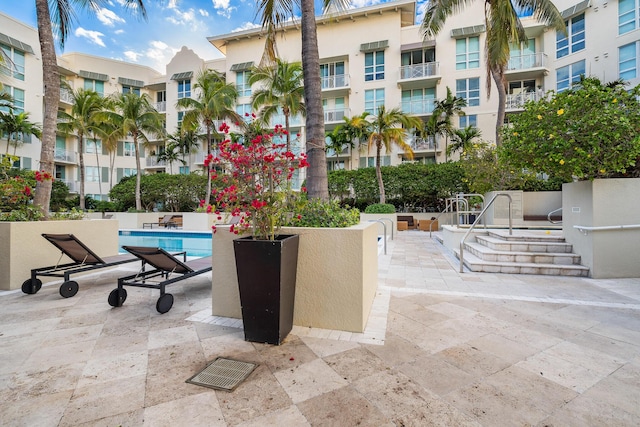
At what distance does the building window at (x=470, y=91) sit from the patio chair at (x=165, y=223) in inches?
762

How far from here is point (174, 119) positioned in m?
25.5

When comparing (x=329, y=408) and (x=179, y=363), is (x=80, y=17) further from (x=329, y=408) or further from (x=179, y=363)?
(x=329, y=408)

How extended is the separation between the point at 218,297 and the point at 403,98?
20529 millimetres

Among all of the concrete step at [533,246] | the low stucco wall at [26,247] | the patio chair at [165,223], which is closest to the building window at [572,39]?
the concrete step at [533,246]

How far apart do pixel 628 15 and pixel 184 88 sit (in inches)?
1148

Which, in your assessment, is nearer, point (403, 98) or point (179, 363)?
point (179, 363)

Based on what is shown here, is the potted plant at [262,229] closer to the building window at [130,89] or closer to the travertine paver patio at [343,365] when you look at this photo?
the travertine paver patio at [343,365]

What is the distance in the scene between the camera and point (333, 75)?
21.7m

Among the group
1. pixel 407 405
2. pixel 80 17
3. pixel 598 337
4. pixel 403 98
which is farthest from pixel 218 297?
pixel 403 98

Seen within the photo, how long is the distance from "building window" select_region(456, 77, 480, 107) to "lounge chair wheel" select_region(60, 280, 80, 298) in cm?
2144

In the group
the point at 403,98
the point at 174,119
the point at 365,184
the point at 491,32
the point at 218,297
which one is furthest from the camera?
the point at 174,119

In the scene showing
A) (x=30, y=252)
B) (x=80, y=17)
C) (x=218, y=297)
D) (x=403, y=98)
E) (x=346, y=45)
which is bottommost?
(x=218, y=297)

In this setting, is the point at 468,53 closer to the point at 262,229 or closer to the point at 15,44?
the point at 262,229

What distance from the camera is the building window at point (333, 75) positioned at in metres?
21.0
